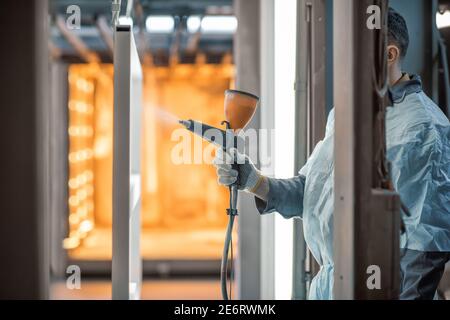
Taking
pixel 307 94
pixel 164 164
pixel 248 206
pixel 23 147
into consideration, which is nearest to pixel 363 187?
pixel 23 147

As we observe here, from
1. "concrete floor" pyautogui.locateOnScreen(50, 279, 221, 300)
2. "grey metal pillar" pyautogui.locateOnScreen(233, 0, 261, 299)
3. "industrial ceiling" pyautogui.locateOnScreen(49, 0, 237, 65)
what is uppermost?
"industrial ceiling" pyautogui.locateOnScreen(49, 0, 237, 65)

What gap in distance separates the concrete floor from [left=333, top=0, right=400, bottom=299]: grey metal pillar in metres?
3.46

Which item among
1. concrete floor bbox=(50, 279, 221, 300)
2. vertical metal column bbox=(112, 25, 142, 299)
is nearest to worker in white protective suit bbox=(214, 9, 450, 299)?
vertical metal column bbox=(112, 25, 142, 299)

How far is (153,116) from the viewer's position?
6.18 metres

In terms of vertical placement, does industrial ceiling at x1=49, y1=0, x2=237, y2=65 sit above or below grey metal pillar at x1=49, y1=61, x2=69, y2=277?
above

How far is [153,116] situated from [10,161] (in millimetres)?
4921

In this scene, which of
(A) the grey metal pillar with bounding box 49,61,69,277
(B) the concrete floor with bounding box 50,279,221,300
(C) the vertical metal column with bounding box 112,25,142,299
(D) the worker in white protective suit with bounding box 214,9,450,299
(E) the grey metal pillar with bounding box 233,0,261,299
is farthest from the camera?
(A) the grey metal pillar with bounding box 49,61,69,277

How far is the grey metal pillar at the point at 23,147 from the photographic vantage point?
128 centimetres

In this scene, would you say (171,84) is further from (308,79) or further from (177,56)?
(308,79)

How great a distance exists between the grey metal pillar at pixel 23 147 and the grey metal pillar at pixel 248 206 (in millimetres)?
1696

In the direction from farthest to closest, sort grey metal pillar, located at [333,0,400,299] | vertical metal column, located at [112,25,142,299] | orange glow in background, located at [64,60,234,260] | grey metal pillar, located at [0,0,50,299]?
orange glow in background, located at [64,60,234,260] < vertical metal column, located at [112,25,142,299] < grey metal pillar, located at [0,0,50,299] < grey metal pillar, located at [333,0,400,299]

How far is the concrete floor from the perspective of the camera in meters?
4.63

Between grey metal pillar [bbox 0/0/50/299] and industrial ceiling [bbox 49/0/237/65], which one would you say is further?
industrial ceiling [bbox 49/0/237/65]

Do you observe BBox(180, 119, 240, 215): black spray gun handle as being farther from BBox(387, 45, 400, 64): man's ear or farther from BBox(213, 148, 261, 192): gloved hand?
BBox(387, 45, 400, 64): man's ear
